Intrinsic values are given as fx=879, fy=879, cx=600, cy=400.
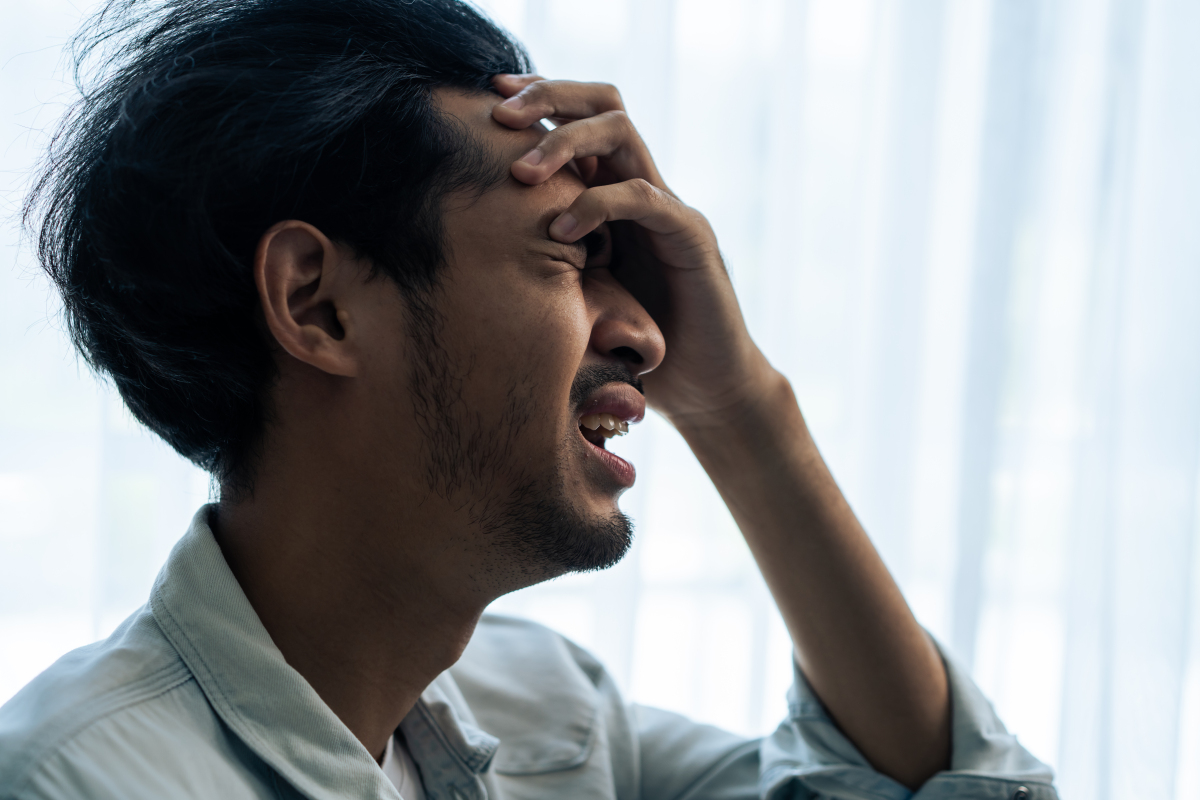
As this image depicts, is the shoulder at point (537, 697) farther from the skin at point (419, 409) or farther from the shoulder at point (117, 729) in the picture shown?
the shoulder at point (117, 729)

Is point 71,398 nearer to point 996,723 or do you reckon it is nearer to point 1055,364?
point 996,723

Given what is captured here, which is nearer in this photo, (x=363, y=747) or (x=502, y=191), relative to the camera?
(x=363, y=747)

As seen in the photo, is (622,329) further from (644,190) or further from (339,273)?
(339,273)

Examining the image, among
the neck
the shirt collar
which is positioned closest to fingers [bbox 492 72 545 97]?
the neck

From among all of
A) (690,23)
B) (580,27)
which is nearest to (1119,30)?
(690,23)

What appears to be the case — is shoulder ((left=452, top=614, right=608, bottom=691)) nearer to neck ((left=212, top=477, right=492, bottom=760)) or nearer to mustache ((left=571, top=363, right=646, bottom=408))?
neck ((left=212, top=477, right=492, bottom=760))

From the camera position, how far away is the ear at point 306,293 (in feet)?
2.86

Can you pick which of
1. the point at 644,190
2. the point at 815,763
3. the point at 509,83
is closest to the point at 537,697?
the point at 815,763

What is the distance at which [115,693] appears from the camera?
735 mm

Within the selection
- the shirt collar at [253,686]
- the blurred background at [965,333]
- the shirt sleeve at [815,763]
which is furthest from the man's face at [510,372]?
the blurred background at [965,333]

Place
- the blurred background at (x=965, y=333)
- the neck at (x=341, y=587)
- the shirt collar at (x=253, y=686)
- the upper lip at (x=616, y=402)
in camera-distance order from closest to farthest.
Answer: the shirt collar at (x=253, y=686), the neck at (x=341, y=587), the upper lip at (x=616, y=402), the blurred background at (x=965, y=333)

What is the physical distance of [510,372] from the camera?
2.97ft

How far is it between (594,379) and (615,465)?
101mm

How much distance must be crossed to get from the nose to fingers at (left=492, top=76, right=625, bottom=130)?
0.63 ft
